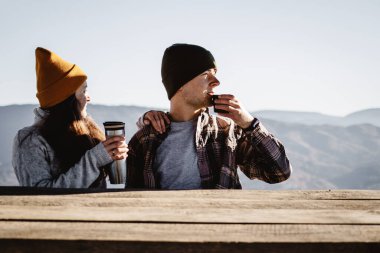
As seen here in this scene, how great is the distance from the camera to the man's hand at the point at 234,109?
2609mm

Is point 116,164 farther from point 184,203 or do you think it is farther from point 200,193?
point 184,203

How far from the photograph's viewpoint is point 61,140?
2.58 metres

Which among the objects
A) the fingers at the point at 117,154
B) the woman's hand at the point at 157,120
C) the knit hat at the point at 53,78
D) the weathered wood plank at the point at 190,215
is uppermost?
the knit hat at the point at 53,78

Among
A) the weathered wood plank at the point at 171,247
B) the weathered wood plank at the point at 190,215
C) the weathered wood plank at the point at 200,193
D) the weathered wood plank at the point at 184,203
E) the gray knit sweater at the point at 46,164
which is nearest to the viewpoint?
the weathered wood plank at the point at 171,247

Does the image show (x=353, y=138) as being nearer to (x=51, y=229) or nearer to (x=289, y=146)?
(x=289, y=146)

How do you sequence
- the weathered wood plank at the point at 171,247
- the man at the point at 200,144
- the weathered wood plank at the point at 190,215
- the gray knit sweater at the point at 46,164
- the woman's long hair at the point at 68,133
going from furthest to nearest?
the man at the point at 200,144 → the woman's long hair at the point at 68,133 → the gray knit sweater at the point at 46,164 → the weathered wood plank at the point at 190,215 → the weathered wood plank at the point at 171,247

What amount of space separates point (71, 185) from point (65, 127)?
1.73 ft

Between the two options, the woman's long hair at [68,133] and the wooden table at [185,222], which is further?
the woman's long hair at [68,133]

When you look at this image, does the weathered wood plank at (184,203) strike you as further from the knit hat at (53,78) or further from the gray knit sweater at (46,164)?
the knit hat at (53,78)

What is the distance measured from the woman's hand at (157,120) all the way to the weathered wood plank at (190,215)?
1.54m

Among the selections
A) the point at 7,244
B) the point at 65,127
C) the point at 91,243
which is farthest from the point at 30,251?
the point at 65,127

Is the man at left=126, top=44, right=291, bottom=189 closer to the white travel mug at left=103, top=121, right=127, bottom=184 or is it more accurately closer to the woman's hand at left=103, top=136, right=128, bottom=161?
the white travel mug at left=103, top=121, right=127, bottom=184

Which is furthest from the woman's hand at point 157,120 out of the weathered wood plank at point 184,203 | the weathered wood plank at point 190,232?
the weathered wood plank at point 190,232

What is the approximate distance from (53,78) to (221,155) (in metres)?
1.36
